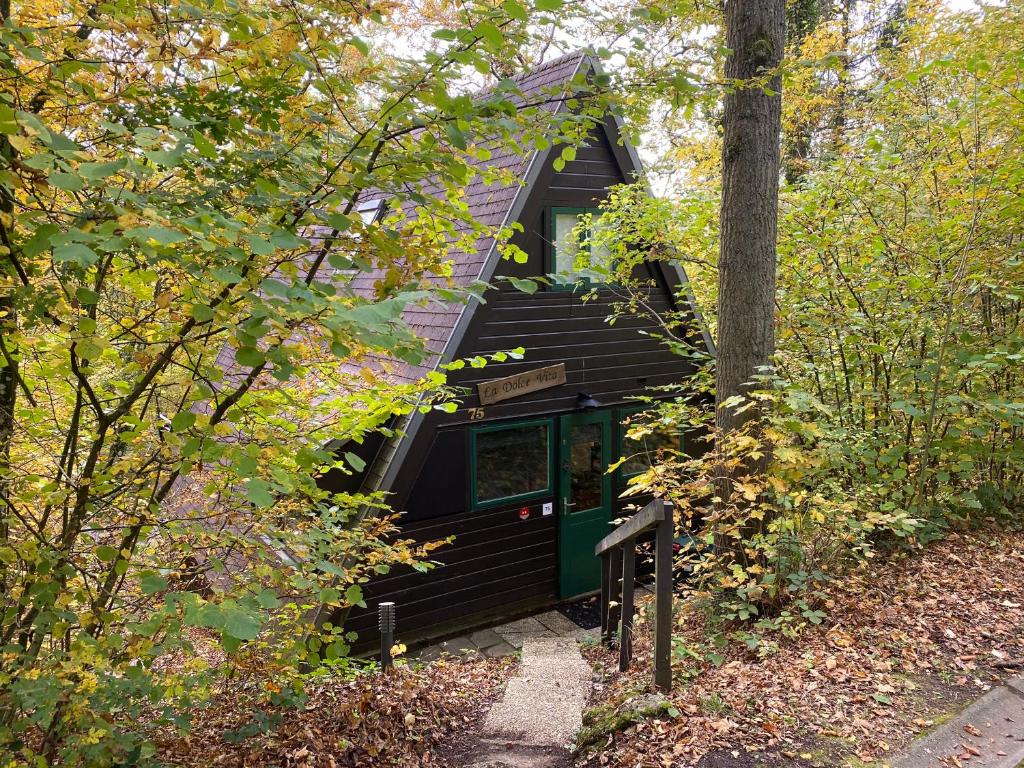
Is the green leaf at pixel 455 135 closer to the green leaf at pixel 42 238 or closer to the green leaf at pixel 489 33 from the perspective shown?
the green leaf at pixel 489 33

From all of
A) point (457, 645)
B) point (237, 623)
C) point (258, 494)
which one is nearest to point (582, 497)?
point (457, 645)

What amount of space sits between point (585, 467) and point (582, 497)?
403mm

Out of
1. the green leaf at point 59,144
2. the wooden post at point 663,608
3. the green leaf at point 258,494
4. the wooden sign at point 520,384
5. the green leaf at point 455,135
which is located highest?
the green leaf at point 455,135

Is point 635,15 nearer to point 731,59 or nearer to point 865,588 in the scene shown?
point 731,59

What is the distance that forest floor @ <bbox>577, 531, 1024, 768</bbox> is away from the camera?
277 centimetres

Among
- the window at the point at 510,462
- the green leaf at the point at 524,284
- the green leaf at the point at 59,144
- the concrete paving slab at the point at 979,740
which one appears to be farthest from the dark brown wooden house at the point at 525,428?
the green leaf at the point at 59,144

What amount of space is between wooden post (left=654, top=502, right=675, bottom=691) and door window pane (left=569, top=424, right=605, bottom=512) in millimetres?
4872

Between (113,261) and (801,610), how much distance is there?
14.1ft

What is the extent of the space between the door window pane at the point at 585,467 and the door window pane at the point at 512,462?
41 cm

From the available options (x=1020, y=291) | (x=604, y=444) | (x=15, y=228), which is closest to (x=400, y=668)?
(x=15, y=228)

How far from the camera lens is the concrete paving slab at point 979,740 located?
2604 millimetres

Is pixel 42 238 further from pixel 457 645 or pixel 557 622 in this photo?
pixel 557 622

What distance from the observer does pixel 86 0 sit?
2381mm

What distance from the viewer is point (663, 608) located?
3.43 meters
